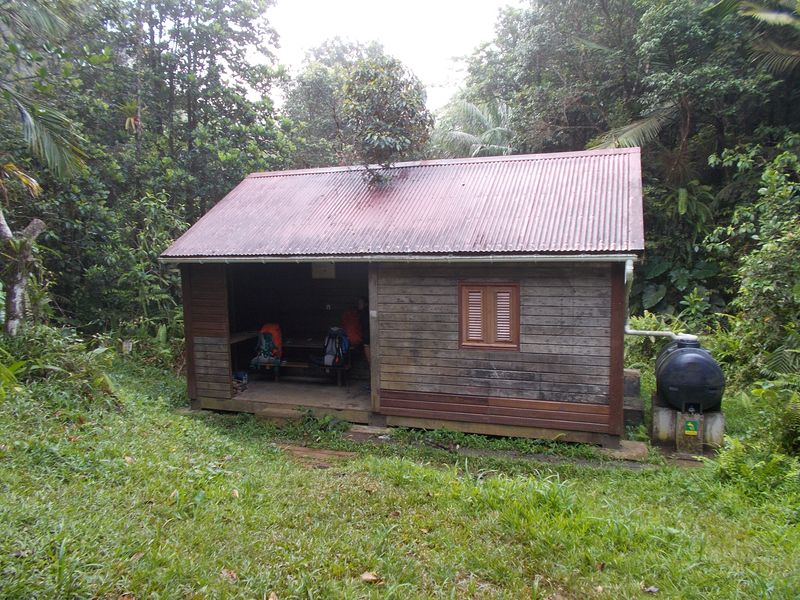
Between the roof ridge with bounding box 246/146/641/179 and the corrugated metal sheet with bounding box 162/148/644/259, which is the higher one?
the roof ridge with bounding box 246/146/641/179

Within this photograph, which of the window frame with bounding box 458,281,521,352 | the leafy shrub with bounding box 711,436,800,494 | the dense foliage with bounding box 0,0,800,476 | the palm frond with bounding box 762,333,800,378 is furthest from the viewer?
the dense foliage with bounding box 0,0,800,476

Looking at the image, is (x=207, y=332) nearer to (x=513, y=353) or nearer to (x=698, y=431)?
(x=513, y=353)

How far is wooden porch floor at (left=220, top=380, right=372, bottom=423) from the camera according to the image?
8.10m

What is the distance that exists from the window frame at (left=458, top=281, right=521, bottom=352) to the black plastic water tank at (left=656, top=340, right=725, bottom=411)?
2.03 meters

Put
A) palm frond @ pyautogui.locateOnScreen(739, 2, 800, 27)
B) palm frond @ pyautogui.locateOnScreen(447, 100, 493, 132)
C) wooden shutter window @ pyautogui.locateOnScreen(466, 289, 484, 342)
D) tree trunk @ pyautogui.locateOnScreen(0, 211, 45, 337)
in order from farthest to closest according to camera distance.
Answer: palm frond @ pyautogui.locateOnScreen(447, 100, 493, 132) → palm frond @ pyautogui.locateOnScreen(739, 2, 800, 27) → wooden shutter window @ pyautogui.locateOnScreen(466, 289, 484, 342) → tree trunk @ pyautogui.locateOnScreen(0, 211, 45, 337)

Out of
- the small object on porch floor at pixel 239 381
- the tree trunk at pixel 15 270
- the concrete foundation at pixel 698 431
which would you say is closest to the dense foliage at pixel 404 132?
the tree trunk at pixel 15 270

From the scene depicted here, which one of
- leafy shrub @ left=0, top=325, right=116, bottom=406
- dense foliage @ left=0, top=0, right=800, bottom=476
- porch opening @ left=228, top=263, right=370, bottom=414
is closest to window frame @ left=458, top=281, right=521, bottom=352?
porch opening @ left=228, top=263, right=370, bottom=414

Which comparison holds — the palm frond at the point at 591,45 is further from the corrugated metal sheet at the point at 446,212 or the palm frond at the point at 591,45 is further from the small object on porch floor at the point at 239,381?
the small object on porch floor at the point at 239,381

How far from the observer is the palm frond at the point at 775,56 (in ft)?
35.5

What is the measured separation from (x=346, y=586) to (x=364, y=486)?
175 cm

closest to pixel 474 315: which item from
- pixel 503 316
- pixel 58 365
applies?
pixel 503 316

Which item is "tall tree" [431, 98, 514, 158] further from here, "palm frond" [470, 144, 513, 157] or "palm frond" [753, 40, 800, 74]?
"palm frond" [753, 40, 800, 74]

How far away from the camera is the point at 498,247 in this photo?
21.9ft

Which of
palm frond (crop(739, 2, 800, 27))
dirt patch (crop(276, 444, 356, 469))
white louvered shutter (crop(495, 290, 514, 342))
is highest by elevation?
palm frond (crop(739, 2, 800, 27))
